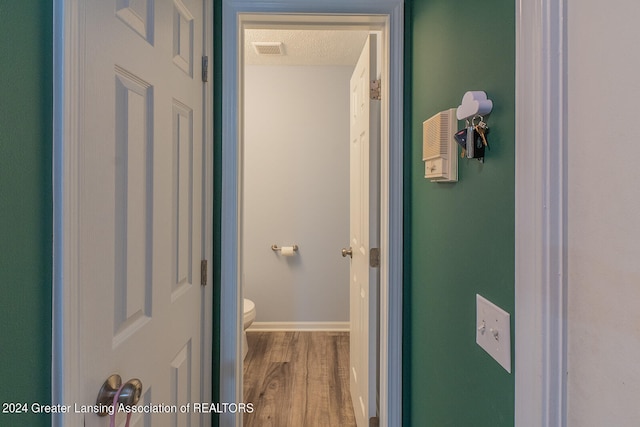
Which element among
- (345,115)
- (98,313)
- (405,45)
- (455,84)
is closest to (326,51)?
(345,115)

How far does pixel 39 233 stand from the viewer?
582mm

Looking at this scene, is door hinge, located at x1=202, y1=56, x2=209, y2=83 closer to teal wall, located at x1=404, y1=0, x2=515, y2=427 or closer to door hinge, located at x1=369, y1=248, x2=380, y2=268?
teal wall, located at x1=404, y1=0, x2=515, y2=427

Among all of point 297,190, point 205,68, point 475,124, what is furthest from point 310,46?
point 475,124

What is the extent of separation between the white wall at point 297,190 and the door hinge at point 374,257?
1.76m

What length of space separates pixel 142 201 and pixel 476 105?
2.66 ft

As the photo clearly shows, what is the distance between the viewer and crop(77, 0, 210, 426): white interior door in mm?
676

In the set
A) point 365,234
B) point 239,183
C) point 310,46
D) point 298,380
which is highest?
point 310,46

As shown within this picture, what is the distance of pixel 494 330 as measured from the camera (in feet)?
2.53

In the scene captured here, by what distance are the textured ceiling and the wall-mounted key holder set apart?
1814 millimetres

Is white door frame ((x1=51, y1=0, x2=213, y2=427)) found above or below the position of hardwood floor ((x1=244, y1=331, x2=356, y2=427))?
above
